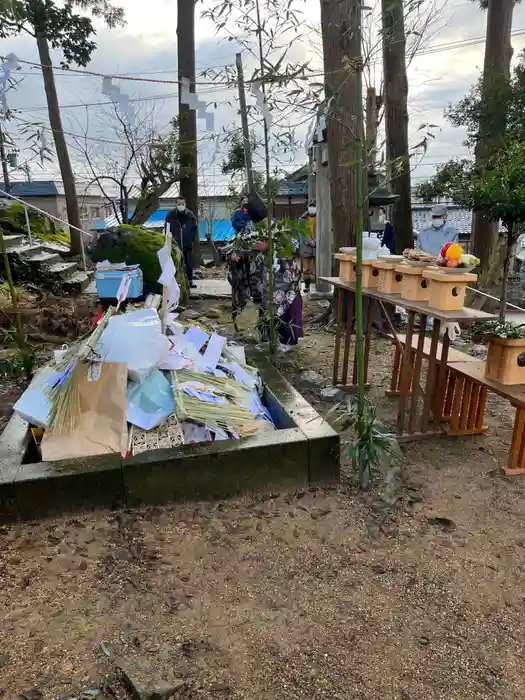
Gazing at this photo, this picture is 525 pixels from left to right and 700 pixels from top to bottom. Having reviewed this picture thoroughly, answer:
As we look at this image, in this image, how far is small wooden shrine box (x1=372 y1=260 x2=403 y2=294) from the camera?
3775mm

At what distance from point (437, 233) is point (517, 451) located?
13.4 ft

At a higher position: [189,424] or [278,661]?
[189,424]

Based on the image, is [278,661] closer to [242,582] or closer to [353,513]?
[242,582]

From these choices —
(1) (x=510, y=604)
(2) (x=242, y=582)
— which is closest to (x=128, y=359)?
(2) (x=242, y=582)

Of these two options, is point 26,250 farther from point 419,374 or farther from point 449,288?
point 449,288

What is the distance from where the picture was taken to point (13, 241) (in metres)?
7.69

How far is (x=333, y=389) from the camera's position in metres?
4.51

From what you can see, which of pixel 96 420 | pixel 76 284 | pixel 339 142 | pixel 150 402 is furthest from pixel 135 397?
pixel 76 284

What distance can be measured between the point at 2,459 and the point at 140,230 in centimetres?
480

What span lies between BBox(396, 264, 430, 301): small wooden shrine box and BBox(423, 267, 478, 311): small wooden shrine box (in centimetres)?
19

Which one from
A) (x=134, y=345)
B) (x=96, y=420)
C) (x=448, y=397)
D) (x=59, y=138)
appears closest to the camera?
(x=96, y=420)

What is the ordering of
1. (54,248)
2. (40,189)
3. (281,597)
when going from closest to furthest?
(281,597)
(54,248)
(40,189)

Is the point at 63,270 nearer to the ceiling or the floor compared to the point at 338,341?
nearer to the ceiling

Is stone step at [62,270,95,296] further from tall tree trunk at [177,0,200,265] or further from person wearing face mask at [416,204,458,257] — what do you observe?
person wearing face mask at [416,204,458,257]
